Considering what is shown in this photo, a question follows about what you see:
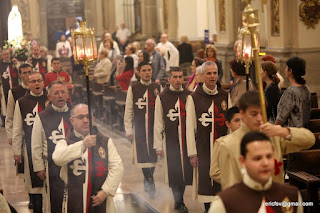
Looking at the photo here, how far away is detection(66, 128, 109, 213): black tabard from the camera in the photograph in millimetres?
6695

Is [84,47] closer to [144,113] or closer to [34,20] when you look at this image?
[144,113]

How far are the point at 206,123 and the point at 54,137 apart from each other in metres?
1.78

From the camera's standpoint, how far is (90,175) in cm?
677

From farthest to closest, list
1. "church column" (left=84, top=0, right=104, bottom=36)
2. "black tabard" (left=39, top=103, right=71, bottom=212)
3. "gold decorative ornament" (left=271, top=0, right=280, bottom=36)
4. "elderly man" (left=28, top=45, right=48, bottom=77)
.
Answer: "church column" (left=84, top=0, right=104, bottom=36) → "elderly man" (left=28, top=45, right=48, bottom=77) → "gold decorative ornament" (left=271, top=0, right=280, bottom=36) → "black tabard" (left=39, top=103, right=71, bottom=212)

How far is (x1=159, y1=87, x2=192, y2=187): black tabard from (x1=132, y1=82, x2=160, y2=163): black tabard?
43.4 inches

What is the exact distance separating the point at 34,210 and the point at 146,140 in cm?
224

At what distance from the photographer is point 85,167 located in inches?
268

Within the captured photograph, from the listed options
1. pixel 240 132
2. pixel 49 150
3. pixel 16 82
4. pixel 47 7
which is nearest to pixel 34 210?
pixel 49 150

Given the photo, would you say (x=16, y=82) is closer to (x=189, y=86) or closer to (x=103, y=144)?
(x=189, y=86)

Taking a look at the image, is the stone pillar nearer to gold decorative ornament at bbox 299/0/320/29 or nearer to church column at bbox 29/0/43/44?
church column at bbox 29/0/43/44

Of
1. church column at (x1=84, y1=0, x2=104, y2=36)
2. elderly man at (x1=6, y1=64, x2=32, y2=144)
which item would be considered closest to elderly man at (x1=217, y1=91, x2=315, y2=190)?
elderly man at (x1=6, y1=64, x2=32, y2=144)

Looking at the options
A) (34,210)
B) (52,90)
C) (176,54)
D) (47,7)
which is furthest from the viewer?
(47,7)

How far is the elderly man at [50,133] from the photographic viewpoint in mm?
7922

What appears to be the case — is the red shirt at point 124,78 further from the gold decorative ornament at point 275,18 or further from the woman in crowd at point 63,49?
the woman in crowd at point 63,49
